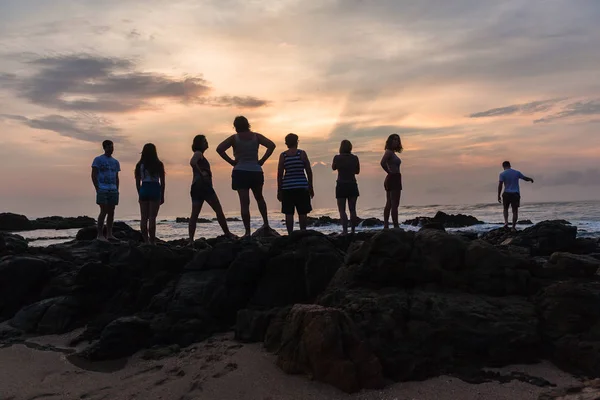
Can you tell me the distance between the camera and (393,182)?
10227 millimetres

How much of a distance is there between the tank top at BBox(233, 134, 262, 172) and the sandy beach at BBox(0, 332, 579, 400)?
361 cm

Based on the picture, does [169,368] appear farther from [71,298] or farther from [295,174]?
[295,174]

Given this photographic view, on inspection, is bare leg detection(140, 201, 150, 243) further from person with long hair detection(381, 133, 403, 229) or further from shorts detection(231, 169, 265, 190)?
person with long hair detection(381, 133, 403, 229)

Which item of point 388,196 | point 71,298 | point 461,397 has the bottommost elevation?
point 461,397

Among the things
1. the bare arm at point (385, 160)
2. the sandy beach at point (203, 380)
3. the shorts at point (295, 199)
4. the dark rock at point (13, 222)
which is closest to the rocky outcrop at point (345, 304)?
the sandy beach at point (203, 380)

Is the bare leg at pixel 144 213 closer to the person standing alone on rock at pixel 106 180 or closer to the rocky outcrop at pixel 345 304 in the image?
the person standing alone on rock at pixel 106 180

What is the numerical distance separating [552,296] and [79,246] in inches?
344

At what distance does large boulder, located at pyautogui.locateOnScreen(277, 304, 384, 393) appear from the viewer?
4047mm

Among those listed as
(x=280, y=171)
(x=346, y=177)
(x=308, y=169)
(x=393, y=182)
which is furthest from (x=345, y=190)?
(x=280, y=171)

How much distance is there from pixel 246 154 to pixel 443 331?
5.02 meters

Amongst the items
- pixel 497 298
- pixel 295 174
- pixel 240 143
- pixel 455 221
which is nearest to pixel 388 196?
pixel 295 174

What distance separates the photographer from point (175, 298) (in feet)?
20.4

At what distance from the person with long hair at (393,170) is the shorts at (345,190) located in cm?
72

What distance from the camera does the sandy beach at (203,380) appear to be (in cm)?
396
